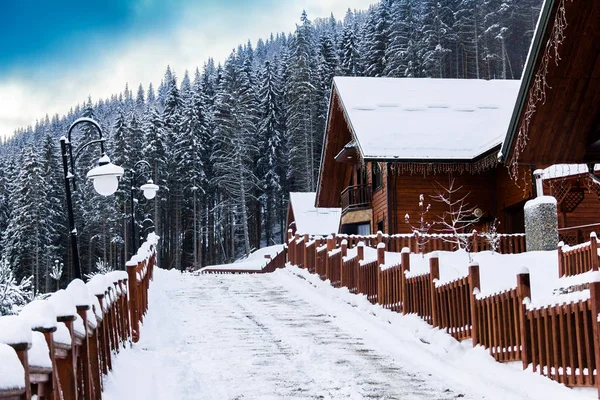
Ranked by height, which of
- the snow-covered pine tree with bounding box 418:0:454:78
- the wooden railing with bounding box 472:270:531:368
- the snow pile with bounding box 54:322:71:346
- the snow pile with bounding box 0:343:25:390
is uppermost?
the snow-covered pine tree with bounding box 418:0:454:78

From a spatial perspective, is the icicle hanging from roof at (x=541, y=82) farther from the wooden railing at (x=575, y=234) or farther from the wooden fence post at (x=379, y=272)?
the wooden railing at (x=575, y=234)

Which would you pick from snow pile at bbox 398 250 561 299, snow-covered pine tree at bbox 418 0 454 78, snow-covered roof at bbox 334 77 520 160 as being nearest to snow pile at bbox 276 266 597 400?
snow pile at bbox 398 250 561 299

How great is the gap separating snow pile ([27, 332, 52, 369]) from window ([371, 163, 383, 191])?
24407 millimetres

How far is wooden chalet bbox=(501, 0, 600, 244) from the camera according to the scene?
365 inches

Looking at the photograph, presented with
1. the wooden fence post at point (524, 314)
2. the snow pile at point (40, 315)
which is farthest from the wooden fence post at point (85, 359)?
the wooden fence post at point (524, 314)

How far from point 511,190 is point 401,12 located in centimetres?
4117

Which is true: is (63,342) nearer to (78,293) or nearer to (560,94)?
(78,293)

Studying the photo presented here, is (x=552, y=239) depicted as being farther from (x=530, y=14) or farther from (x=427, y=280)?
(x=530, y=14)

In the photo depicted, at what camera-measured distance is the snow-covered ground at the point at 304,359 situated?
8156 millimetres

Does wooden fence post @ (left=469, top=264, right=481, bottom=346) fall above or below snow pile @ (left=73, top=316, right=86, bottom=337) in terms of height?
below

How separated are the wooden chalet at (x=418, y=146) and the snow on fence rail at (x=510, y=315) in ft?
34.4

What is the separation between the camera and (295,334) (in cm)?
1217

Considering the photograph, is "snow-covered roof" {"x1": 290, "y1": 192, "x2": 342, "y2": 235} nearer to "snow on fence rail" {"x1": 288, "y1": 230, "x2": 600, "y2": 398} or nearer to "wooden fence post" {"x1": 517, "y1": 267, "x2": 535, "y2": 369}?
"snow on fence rail" {"x1": 288, "y1": 230, "x2": 600, "y2": 398}

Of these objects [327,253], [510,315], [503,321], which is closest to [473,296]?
[503,321]
